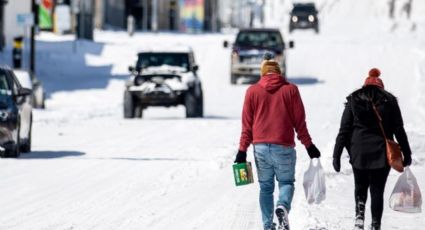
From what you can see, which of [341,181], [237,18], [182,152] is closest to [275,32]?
[182,152]

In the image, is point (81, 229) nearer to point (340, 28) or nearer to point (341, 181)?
point (341, 181)

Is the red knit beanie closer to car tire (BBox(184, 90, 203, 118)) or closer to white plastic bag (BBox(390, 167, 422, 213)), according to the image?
white plastic bag (BBox(390, 167, 422, 213))

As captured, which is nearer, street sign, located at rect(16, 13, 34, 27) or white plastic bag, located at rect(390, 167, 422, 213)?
white plastic bag, located at rect(390, 167, 422, 213)

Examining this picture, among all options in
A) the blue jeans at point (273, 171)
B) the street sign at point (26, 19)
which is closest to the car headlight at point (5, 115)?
the blue jeans at point (273, 171)

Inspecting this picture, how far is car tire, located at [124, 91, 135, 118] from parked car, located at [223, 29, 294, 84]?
1124 cm

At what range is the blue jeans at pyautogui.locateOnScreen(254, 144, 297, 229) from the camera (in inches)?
375

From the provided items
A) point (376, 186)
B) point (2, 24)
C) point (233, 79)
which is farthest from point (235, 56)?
point (376, 186)

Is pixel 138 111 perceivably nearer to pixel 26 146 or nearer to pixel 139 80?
pixel 139 80

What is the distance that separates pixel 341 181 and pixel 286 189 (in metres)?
5.36

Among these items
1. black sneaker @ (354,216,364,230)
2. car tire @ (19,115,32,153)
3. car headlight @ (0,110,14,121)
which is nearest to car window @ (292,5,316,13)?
car tire @ (19,115,32,153)

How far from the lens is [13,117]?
59.4ft

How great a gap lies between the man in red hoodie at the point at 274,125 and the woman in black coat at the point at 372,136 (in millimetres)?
438

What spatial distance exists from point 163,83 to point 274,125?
1896 centimetres

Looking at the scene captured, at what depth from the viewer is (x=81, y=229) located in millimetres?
10758
